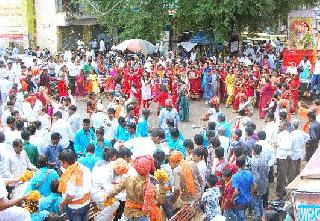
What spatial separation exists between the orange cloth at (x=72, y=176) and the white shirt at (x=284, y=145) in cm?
435

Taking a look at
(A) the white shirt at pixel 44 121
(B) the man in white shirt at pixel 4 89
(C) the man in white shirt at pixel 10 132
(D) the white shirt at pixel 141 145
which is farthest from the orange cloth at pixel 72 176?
(B) the man in white shirt at pixel 4 89

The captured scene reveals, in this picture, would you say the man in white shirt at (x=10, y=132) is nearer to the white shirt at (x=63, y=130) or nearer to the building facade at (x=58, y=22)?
the white shirt at (x=63, y=130)

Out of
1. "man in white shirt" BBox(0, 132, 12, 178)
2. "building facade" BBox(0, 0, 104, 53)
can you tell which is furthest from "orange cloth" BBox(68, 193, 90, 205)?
"building facade" BBox(0, 0, 104, 53)

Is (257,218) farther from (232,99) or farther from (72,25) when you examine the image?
(72,25)

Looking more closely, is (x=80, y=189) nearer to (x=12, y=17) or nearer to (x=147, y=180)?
(x=147, y=180)

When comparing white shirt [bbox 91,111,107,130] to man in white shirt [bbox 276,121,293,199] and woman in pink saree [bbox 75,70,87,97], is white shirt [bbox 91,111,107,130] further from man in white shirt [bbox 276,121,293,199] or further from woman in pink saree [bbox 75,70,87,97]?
woman in pink saree [bbox 75,70,87,97]

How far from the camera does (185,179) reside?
8000 millimetres

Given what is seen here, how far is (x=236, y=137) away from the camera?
32.5 ft

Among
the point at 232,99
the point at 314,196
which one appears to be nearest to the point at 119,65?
the point at 232,99

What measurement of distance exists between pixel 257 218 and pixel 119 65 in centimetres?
1279

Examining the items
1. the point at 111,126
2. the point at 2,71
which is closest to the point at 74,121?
the point at 111,126

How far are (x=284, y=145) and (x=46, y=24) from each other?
67.7ft

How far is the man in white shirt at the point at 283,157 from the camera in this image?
1023cm

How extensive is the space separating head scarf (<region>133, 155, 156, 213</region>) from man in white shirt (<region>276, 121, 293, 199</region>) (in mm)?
4103
